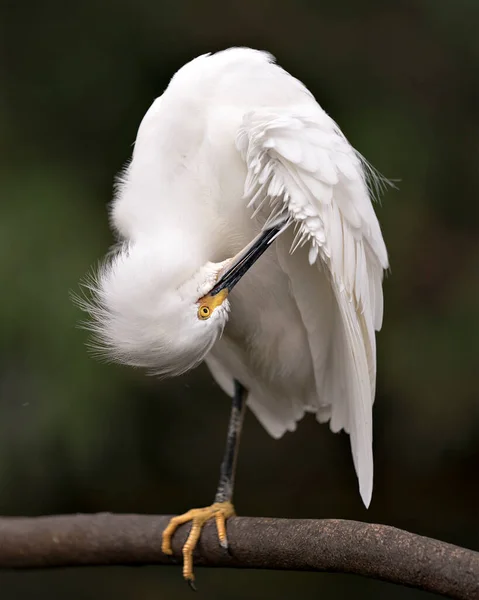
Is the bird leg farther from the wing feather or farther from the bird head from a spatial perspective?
the bird head

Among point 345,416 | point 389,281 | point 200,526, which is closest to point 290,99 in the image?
point 345,416

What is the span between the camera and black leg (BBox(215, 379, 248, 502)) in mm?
1896

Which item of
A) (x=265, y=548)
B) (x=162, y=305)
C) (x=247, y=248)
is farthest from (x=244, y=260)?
(x=265, y=548)

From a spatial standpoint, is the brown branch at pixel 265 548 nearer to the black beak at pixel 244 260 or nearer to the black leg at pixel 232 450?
the black leg at pixel 232 450

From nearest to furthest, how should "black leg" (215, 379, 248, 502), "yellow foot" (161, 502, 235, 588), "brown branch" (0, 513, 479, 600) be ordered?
"brown branch" (0, 513, 479, 600), "yellow foot" (161, 502, 235, 588), "black leg" (215, 379, 248, 502)

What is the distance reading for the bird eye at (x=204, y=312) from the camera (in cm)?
143

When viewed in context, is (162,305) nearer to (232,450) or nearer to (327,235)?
(327,235)

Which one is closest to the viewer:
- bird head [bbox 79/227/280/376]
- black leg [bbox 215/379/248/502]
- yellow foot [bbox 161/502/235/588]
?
bird head [bbox 79/227/280/376]

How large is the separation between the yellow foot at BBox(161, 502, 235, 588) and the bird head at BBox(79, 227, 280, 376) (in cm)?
38

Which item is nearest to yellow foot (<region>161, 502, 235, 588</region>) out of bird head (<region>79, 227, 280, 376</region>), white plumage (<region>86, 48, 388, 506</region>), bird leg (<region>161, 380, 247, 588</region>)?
bird leg (<region>161, 380, 247, 588</region>)

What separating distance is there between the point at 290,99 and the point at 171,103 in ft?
0.66

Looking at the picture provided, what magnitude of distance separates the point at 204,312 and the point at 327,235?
0.22 m

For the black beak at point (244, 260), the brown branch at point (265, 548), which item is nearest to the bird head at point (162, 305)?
the black beak at point (244, 260)

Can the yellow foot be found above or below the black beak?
below
